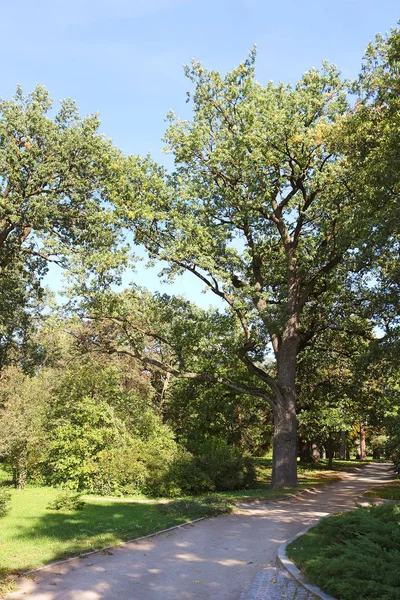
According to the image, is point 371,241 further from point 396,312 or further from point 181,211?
point 181,211

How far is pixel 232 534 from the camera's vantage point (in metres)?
9.99

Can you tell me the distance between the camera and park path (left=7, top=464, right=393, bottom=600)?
20.1 ft

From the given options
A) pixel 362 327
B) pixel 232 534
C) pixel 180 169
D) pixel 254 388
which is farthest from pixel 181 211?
pixel 232 534

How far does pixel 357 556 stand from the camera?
591cm

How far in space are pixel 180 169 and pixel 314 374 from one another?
1357 cm

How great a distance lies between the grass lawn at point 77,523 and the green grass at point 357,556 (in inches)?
137

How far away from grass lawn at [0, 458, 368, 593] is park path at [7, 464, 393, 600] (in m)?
0.41

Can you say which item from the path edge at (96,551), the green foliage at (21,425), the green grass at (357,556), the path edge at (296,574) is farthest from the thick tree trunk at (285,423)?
the green grass at (357,556)

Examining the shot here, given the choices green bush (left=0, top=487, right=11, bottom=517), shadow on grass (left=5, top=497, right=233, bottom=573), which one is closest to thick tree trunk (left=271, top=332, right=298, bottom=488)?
shadow on grass (left=5, top=497, right=233, bottom=573)

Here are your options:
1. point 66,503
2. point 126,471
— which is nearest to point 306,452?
point 126,471

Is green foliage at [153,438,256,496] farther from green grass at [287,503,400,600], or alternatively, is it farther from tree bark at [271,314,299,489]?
green grass at [287,503,400,600]

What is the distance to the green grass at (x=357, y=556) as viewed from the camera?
5367mm

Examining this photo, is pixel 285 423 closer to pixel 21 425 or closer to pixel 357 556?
pixel 21 425

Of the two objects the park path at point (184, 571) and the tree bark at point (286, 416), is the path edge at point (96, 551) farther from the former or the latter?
the tree bark at point (286, 416)
